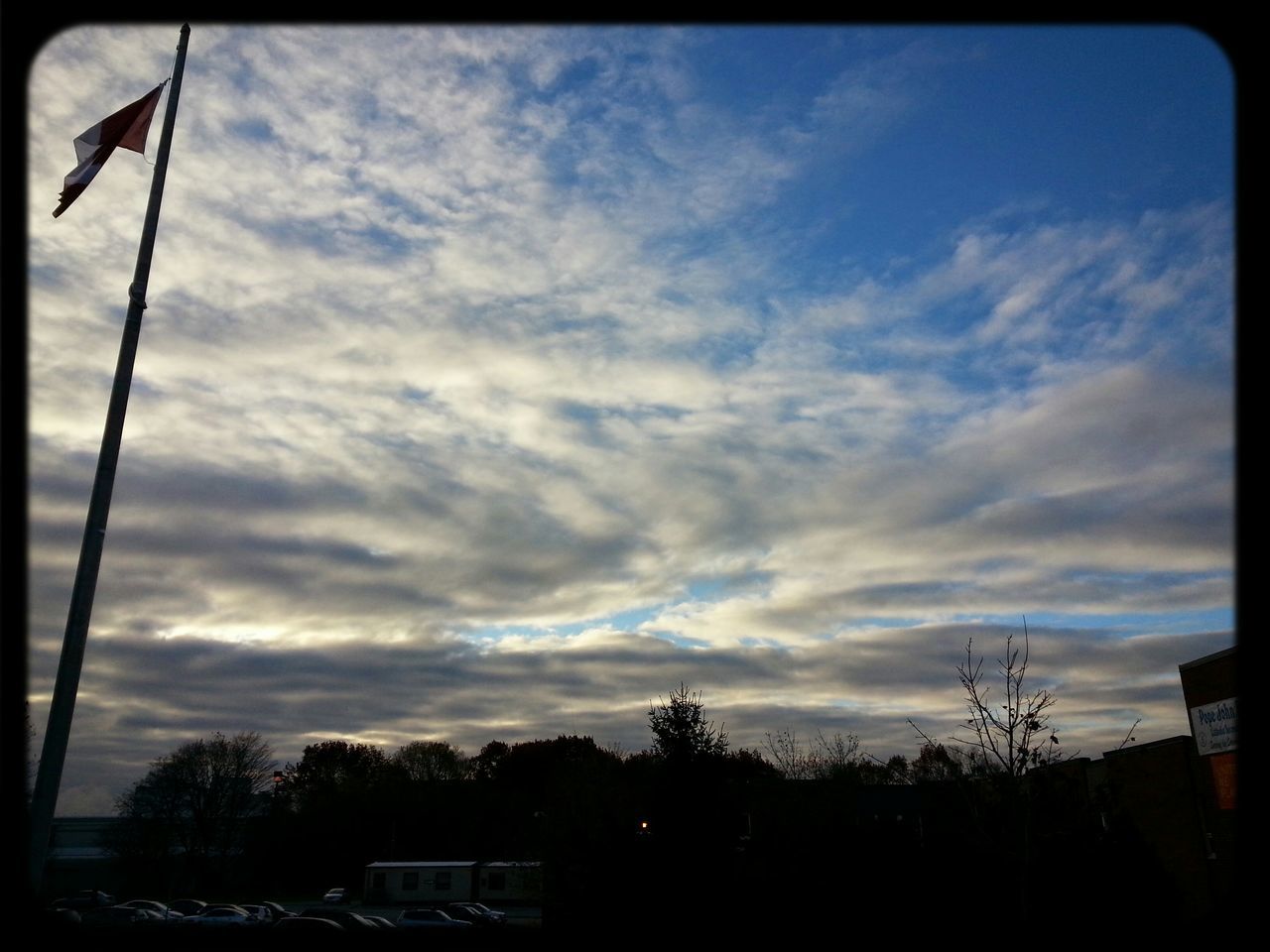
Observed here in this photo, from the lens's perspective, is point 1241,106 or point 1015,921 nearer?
point 1241,106

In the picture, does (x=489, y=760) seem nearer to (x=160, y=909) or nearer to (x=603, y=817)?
(x=160, y=909)

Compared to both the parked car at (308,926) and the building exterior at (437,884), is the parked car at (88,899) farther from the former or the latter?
the parked car at (308,926)

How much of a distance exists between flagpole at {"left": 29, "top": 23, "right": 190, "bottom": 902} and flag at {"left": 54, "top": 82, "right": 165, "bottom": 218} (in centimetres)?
26

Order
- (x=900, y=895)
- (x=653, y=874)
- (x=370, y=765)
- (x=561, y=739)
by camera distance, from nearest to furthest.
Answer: (x=900, y=895), (x=653, y=874), (x=370, y=765), (x=561, y=739)

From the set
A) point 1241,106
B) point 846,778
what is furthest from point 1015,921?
point 846,778

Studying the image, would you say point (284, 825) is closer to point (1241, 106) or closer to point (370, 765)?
point (370, 765)

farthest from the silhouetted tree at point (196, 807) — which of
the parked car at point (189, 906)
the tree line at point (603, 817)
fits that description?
the parked car at point (189, 906)

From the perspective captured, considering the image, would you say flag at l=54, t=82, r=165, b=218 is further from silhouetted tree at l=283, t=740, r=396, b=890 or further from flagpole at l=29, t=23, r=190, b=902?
silhouetted tree at l=283, t=740, r=396, b=890

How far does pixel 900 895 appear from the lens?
488 inches

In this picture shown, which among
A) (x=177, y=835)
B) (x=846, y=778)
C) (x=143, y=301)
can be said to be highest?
(x=143, y=301)

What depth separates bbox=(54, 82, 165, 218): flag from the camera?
36.3 ft

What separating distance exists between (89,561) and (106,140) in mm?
5564

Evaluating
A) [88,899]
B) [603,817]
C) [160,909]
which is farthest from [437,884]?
[603,817]

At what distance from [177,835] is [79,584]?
63121mm
